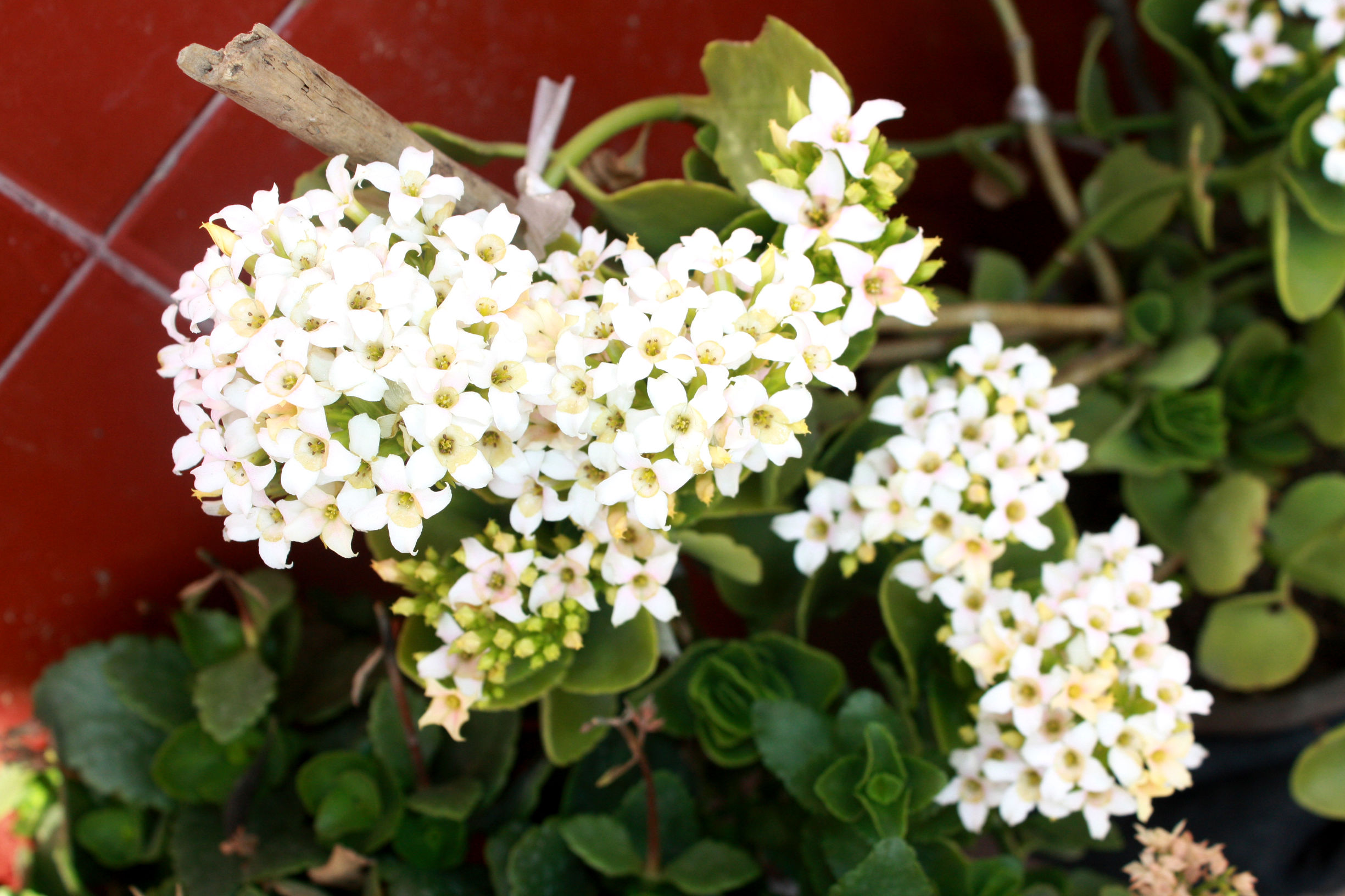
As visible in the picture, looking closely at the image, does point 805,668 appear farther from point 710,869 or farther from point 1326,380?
point 1326,380

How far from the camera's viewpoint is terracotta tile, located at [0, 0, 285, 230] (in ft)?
2.37

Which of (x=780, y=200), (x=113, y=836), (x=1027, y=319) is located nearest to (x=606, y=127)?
(x=780, y=200)

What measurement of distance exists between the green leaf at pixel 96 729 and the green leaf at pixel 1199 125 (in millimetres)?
1252

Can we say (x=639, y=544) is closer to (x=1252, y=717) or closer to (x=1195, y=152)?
(x=1195, y=152)

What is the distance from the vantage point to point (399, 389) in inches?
20.1

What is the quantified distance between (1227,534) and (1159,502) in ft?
0.34

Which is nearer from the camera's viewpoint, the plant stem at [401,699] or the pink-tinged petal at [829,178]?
the pink-tinged petal at [829,178]

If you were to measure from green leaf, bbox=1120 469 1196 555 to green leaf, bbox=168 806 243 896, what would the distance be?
99 cm

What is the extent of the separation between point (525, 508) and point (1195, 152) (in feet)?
2.67

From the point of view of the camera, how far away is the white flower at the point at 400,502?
495 mm

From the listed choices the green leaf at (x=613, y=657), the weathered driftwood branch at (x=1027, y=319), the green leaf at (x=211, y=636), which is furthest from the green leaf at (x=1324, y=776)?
the green leaf at (x=211, y=636)

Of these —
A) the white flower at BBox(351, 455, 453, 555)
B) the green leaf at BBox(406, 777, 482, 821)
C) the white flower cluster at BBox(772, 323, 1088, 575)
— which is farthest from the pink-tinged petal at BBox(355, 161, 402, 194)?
the green leaf at BBox(406, 777, 482, 821)

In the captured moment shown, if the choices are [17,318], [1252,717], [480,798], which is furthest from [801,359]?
[1252,717]

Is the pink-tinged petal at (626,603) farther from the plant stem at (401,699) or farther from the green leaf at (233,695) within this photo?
the green leaf at (233,695)
